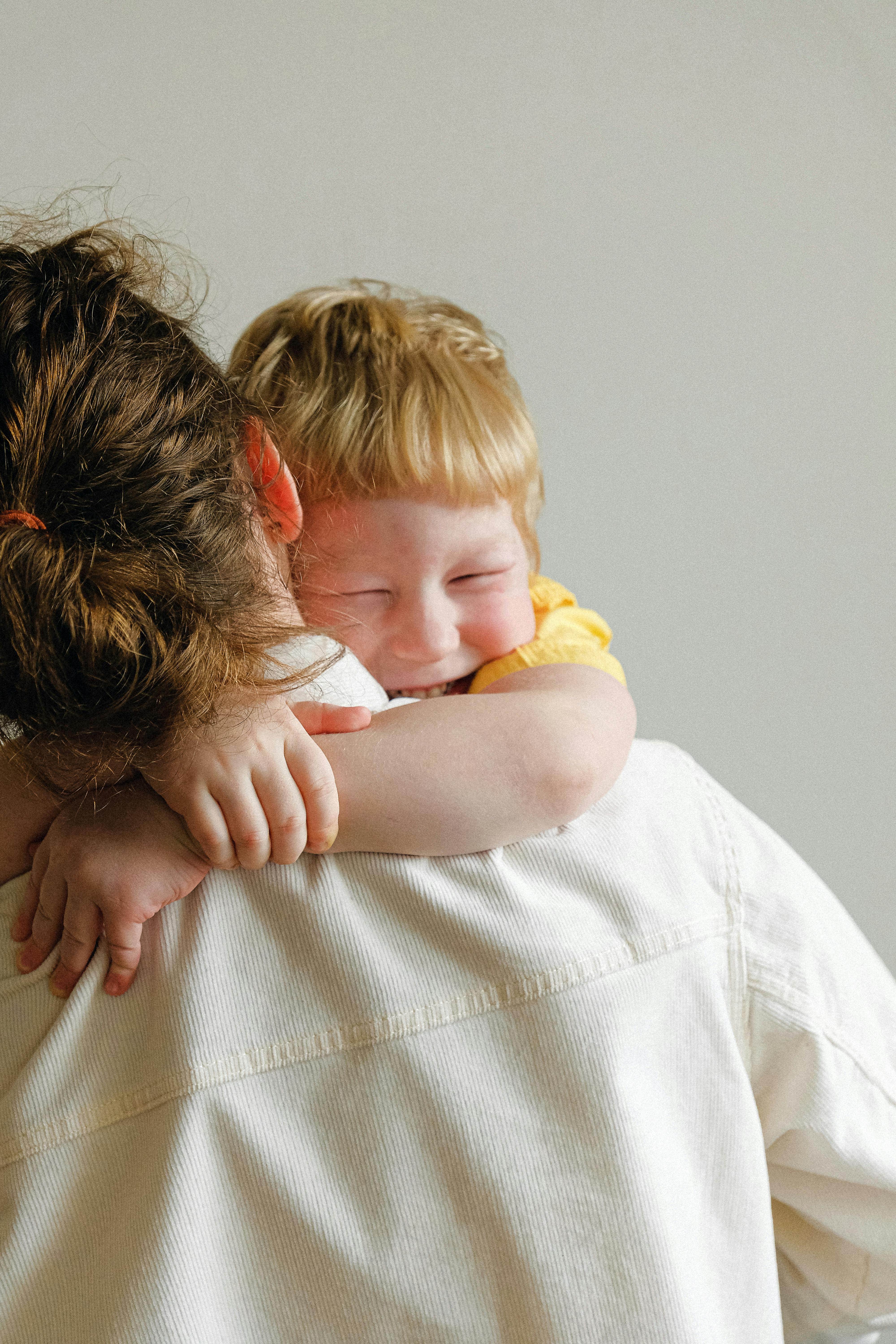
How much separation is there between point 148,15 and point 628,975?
53.0 inches

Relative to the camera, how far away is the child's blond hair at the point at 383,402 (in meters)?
1.01

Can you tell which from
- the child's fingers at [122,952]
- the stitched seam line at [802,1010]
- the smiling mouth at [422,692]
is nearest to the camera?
the child's fingers at [122,952]

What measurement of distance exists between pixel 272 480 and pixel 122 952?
36cm

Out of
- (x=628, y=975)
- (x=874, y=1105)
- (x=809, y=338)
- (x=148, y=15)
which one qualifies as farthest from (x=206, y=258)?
(x=874, y=1105)

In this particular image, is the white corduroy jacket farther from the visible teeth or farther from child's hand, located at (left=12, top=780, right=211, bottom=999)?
the visible teeth

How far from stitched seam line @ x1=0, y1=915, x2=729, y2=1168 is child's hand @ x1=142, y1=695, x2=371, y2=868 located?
A: 0.11m

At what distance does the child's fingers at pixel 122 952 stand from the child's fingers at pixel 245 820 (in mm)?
80

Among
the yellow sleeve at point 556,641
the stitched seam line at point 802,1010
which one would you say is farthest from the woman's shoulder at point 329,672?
the stitched seam line at point 802,1010

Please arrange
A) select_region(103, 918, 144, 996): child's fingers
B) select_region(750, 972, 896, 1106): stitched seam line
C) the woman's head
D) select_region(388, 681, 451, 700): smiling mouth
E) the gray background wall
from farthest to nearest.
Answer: the gray background wall, select_region(388, 681, 451, 700): smiling mouth, select_region(750, 972, 896, 1106): stitched seam line, select_region(103, 918, 144, 996): child's fingers, the woman's head

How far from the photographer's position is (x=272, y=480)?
2.71 ft

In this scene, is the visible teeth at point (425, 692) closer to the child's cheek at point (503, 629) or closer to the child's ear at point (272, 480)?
the child's cheek at point (503, 629)

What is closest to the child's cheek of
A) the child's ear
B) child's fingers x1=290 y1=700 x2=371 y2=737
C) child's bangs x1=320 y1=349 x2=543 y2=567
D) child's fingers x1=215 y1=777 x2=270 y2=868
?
child's bangs x1=320 y1=349 x2=543 y2=567

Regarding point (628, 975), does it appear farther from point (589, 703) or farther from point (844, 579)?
point (844, 579)

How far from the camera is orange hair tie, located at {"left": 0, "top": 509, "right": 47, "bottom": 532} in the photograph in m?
0.58
